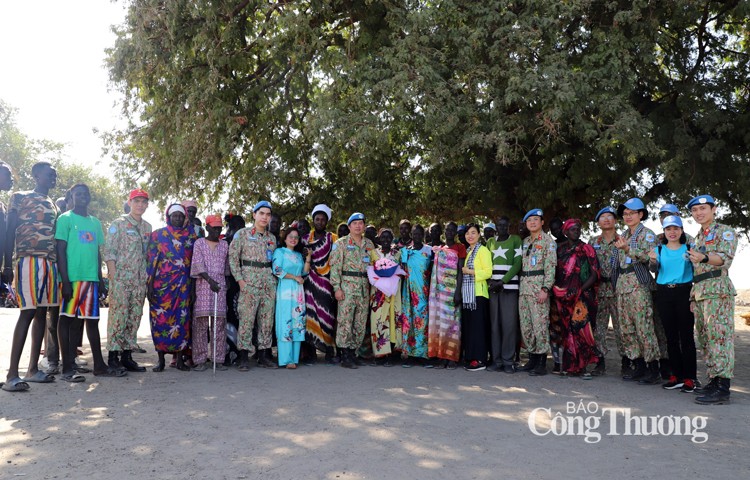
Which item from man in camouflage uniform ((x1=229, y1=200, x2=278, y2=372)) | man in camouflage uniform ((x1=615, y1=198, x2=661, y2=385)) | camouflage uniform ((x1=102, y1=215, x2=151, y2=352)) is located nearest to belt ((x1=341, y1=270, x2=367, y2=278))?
man in camouflage uniform ((x1=229, y1=200, x2=278, y2=372))

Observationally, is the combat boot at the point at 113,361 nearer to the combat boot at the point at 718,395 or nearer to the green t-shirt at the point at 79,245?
the green t-shirt at the point at 79,245

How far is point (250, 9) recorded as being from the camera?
1043 cm

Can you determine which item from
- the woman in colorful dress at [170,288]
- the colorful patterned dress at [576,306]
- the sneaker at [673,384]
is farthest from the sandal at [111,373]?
the sneaker at [673,384]

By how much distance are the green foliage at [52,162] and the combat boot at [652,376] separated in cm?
3382

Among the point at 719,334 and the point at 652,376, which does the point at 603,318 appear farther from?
the point at 719,334

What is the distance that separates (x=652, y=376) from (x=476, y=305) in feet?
7.18

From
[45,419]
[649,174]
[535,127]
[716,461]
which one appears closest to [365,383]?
[45,419]

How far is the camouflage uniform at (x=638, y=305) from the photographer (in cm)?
668

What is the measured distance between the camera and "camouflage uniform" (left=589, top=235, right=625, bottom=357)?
712cm

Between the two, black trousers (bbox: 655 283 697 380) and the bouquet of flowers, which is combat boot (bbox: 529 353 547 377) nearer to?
black trousers (bbox: 655 283 697 380)

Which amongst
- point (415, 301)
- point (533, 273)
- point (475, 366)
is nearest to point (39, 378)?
point (415, 301)

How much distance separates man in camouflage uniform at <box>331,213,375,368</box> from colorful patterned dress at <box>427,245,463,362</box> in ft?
2.97

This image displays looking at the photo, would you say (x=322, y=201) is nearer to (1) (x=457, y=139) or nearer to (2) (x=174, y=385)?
(1) (x=457, y=139)

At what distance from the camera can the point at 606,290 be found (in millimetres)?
7375
